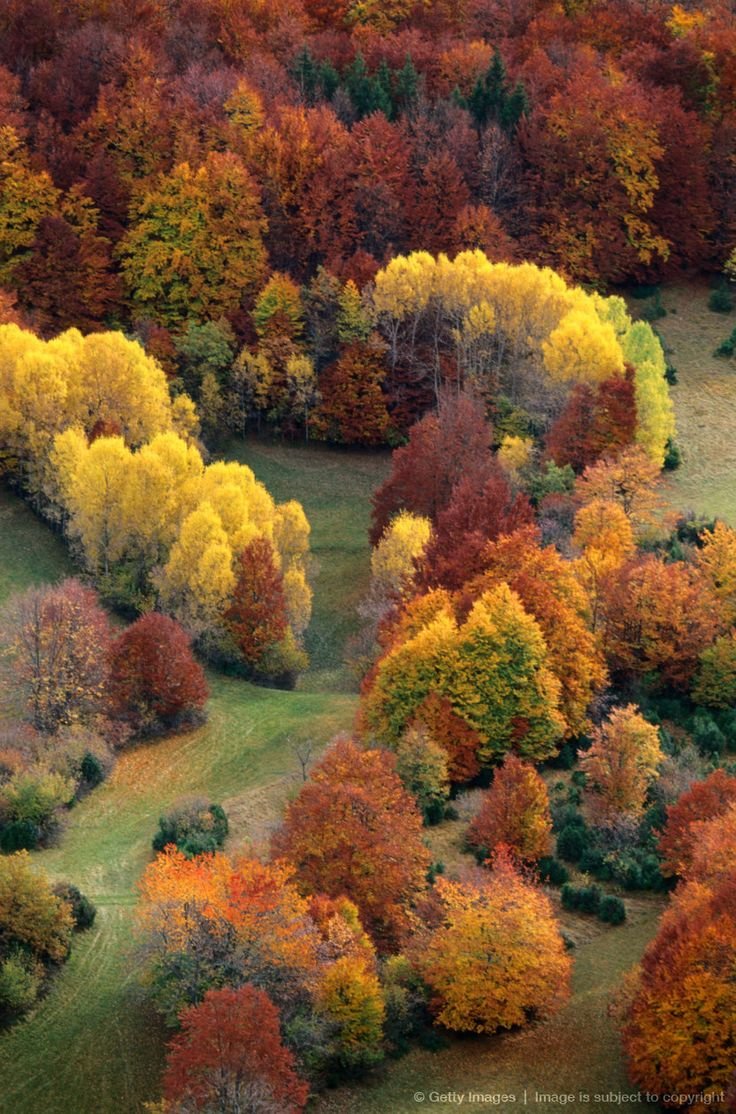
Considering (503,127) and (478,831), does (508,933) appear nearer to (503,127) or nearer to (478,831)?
(478,831)

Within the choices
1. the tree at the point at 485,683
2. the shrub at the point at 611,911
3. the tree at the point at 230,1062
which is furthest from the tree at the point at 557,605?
the tree at the point at 230,1062

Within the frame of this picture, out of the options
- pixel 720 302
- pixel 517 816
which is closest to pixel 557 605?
pixel 517 816

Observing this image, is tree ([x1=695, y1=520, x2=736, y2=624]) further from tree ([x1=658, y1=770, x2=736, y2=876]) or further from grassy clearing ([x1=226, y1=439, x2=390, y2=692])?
grassy clearing ([x1=226, y1=439, x2=390, y2=692])

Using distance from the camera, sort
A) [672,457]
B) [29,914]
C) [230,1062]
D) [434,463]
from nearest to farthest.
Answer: [230,1062] → [29,914] → [434,463] → [672,457]

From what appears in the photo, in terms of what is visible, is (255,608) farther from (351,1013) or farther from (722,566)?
(351,1013)

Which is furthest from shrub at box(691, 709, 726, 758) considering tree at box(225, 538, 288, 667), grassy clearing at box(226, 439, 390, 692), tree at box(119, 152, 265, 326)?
tree at box(119, 152, 265, 326)

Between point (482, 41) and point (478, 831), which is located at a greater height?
point (482, 41)

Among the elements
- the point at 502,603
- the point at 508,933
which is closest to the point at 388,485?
the point at 502,603
